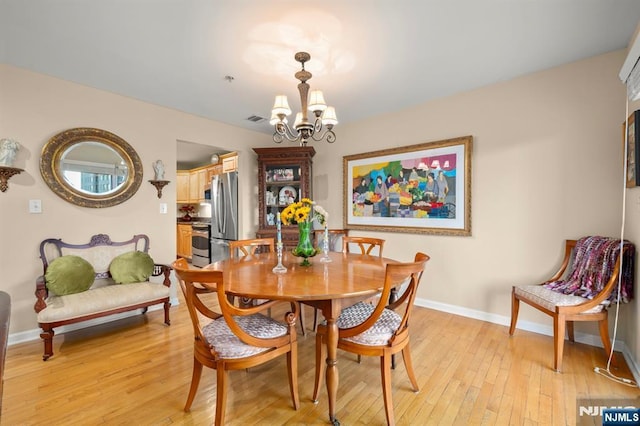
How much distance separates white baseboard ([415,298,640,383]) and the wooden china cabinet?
6.83 feet

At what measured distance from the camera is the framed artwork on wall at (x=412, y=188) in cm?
315

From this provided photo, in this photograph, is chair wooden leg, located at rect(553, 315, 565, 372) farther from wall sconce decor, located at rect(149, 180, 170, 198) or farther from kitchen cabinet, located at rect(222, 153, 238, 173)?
kitchen cabinet, located at rect(222, 153, 238, 173)

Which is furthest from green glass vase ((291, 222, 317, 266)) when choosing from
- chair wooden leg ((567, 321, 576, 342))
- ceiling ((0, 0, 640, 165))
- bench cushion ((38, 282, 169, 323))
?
chair wooden leg ((567, 321, 576, 342))

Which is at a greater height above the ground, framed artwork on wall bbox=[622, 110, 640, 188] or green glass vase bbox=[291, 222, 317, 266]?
framed artwork on wall bbox=[622, 110, 640, 188]

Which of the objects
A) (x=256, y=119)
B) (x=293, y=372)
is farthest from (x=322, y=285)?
(x=256, y=119)

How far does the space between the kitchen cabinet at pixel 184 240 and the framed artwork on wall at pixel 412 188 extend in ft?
13.2

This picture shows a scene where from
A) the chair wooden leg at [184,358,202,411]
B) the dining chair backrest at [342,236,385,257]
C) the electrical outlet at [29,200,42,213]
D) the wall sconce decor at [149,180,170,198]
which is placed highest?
the wall sconce decor at [149,180,170,198]

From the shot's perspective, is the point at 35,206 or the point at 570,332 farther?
the point at 35,206

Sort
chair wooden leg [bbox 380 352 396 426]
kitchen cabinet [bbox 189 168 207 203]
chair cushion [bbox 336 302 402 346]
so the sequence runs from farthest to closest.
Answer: kitchen cabinet [bbox 189 168 207 203] < chair cushion [bbox 336 302 402 346] < chair wooden leg [bbox 380 352 396 426]

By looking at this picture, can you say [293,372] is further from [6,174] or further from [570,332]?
[6,174]

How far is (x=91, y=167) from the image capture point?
116 inches

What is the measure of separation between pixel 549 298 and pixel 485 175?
1306mm

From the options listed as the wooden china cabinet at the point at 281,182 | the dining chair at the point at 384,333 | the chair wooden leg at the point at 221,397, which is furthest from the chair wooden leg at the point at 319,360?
the wooden china cabinet at the point at 281,182

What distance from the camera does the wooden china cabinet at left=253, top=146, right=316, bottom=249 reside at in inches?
166
